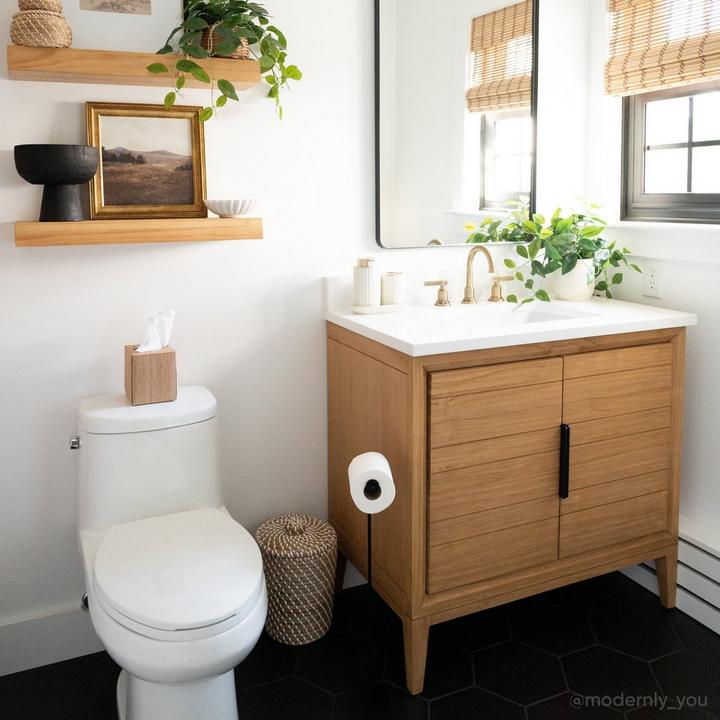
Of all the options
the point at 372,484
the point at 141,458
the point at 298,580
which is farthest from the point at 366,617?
the point at 141,458

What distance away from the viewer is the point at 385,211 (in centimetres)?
236

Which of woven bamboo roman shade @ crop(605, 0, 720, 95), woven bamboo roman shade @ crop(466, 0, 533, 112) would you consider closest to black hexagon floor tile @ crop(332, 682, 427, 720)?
woven bamboo roman shade @ crop(466, 0, 533, 112)

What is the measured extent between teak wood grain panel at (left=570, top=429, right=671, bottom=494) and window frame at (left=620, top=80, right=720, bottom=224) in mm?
707

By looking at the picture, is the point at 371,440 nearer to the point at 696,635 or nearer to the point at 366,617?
the point at 366,617

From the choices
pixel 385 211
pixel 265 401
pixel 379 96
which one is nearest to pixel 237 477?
pixel 265 401

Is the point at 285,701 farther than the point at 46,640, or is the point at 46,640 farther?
the point at 46,640

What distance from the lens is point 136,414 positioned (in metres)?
1.93

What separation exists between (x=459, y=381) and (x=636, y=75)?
1220 mm

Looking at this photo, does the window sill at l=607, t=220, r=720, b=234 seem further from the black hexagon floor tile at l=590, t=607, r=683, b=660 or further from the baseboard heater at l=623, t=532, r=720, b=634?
the black hexagon floor tile at l=590, t=607, r=683, b=660

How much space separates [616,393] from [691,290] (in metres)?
0.45

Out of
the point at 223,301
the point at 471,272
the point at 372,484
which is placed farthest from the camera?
the point at 471,272

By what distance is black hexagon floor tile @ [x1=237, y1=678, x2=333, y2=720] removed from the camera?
1938 mm

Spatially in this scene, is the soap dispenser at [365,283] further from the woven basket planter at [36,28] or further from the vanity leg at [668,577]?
the vanity leg at [668,577]

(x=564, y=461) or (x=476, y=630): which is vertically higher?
(x=564, y=461)
